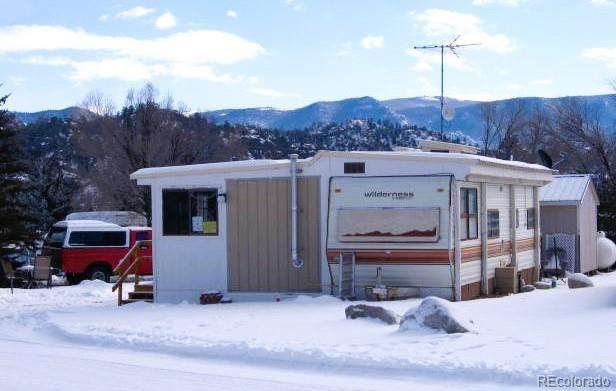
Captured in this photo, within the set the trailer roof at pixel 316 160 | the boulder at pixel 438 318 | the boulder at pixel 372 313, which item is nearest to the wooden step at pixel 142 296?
the trailer roof at pixel 316 160

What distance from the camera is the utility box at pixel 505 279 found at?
17875 millimetres

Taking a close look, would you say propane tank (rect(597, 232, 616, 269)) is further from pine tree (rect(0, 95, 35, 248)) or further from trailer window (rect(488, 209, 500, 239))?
pine tree (rect(0, 95, 35, 248))

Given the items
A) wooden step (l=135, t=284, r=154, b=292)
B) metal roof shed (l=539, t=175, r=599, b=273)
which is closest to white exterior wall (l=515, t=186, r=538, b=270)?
metal roof shed (l=539, t=175, r=599, b=273)

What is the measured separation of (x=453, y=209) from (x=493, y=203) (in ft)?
9.03

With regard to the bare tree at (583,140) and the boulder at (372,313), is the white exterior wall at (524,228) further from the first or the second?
the bare tree at (583,140)

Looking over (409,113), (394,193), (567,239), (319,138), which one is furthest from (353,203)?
(409,113)

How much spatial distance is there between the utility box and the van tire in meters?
13.5

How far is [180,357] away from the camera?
11.0 metres

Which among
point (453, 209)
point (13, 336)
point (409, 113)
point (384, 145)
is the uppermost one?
point (409, 113)

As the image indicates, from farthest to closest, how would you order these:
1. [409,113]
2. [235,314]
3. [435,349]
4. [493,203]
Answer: [409,113] < [493,203] < [235,314] < [435,349]

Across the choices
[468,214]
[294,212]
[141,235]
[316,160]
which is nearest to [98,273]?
[141,235]

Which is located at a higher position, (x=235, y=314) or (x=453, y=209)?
(x=453, y=209)

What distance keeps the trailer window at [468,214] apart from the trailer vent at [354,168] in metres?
1.97

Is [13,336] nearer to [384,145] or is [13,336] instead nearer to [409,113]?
[384,145]
